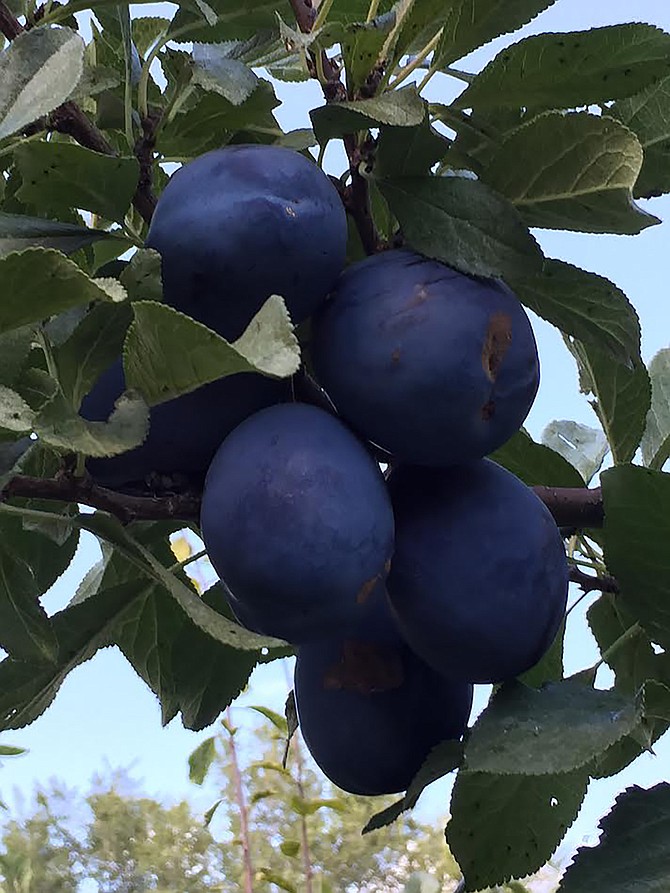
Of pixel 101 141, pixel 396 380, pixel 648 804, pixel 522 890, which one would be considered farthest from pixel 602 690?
pixel 522 890

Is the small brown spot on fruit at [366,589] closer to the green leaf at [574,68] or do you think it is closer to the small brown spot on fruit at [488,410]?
the small brown spot on fruit at [488,410]

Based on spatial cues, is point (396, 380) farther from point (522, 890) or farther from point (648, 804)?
point (522, 890)

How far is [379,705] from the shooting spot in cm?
60

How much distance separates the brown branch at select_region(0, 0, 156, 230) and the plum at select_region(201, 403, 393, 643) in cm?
19

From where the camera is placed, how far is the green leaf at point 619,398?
79 centimetres

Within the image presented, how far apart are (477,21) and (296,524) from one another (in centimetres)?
31

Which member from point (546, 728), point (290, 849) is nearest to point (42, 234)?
point (546, 728)

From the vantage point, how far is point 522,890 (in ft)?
3.92

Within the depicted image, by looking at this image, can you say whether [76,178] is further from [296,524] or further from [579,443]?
[579,443]

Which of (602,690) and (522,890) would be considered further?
(522,890)

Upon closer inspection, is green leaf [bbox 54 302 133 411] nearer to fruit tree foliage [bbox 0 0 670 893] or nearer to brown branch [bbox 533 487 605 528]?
fruit tree foliage [bbox 0 0 670 893]

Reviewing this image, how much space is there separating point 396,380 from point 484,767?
0.18 meters

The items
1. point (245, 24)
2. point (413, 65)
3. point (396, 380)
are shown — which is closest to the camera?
point (396, 380)

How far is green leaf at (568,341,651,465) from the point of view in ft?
2.59
